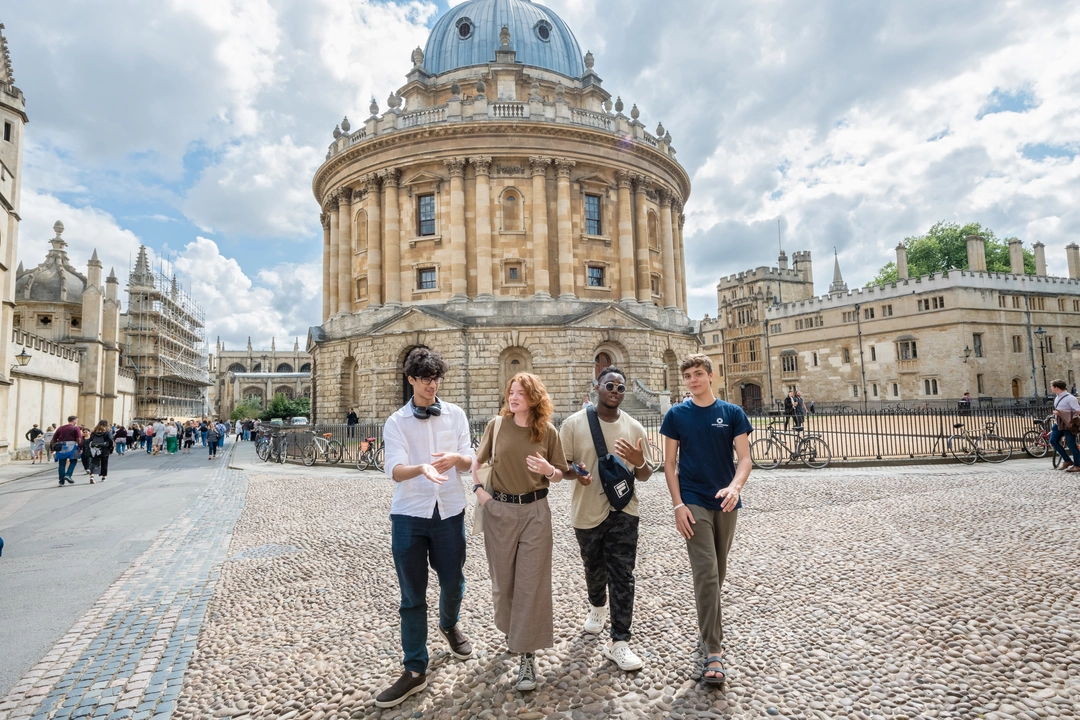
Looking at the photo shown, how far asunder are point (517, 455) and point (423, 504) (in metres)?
0.66

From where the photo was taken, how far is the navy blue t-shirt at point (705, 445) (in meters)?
3.90

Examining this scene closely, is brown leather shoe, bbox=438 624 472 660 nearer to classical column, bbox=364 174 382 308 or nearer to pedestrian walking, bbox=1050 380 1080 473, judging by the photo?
pedestrian walking, bbox=1050 380 1080 473

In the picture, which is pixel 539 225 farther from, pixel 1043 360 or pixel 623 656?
pixel 1043 360

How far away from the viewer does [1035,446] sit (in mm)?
15273

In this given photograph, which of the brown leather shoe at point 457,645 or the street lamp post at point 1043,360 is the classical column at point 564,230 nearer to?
the brown leather shoe at point 457,645

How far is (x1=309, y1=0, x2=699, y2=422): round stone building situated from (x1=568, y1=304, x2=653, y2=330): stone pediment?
0.20ft

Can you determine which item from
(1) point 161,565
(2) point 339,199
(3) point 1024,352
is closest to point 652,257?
(2) point 339,199

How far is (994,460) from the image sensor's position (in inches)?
578

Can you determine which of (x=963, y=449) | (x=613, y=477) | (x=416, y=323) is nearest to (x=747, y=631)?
(x=613, y=477)

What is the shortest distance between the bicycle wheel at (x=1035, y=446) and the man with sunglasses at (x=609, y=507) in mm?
16122

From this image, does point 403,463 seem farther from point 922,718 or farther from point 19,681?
point 922,718

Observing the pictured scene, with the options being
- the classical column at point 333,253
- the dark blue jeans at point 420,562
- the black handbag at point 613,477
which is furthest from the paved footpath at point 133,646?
the classical column at point 333,253

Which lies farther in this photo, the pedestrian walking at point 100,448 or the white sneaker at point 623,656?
the pedestrian walking at point 100,448

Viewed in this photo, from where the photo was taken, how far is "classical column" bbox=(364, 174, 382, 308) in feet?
102
